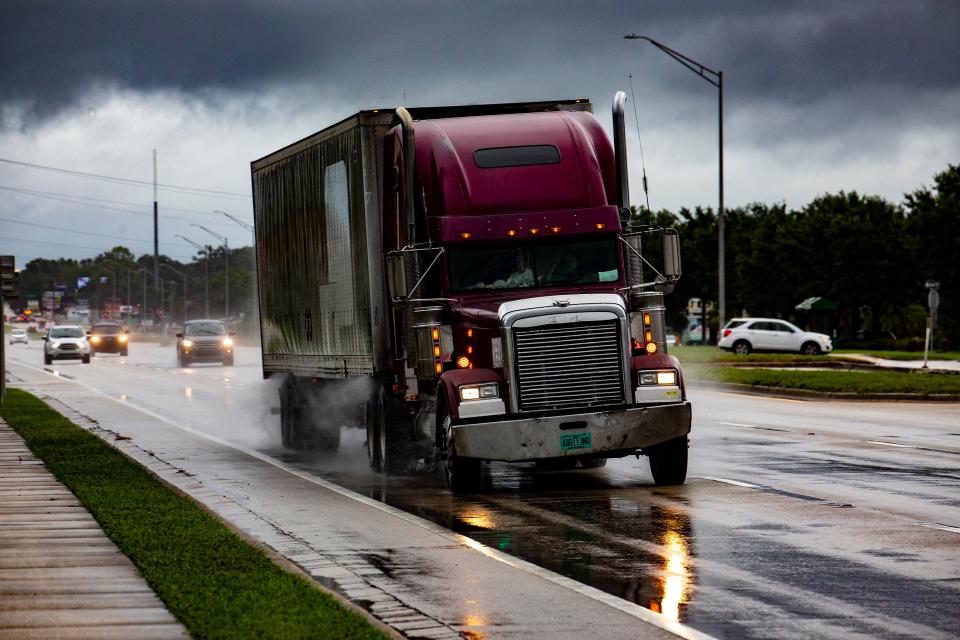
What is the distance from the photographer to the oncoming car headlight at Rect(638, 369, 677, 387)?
49.1ft

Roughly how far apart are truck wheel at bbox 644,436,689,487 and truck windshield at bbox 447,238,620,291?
1.78 meters

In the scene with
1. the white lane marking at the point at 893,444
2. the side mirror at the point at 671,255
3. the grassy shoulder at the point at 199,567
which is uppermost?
the side mirror at the point at 671,255

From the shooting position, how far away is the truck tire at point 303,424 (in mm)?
21469

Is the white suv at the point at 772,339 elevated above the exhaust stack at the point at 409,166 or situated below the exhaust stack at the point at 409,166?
below

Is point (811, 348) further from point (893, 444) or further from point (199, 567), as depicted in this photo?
point (199, 567)

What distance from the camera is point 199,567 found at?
985cm

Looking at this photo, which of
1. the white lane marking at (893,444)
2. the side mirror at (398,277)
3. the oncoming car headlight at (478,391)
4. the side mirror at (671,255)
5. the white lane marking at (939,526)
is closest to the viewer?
the white lane marking at (939,526)

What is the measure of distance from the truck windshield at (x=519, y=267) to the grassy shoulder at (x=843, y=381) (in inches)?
742

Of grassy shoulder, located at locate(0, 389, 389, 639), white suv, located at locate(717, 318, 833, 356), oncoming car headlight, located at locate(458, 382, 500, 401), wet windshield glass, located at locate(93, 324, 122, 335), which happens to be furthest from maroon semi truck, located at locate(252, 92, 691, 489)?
wet windshield glass, located at locate(93, 324, 122, 335)

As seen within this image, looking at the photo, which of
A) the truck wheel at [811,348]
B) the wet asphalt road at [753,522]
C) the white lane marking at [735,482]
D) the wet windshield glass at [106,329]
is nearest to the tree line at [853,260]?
the wet windshield glass at [106,329]

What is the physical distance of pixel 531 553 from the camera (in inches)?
440

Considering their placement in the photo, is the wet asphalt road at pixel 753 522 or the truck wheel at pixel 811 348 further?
the truck wheel at pixel 811 348

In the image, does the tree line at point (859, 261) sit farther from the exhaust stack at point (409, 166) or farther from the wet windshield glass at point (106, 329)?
the exhaust stack at point (409, 166)

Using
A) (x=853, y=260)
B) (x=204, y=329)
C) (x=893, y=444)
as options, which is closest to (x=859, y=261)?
(x=853, y=260)
